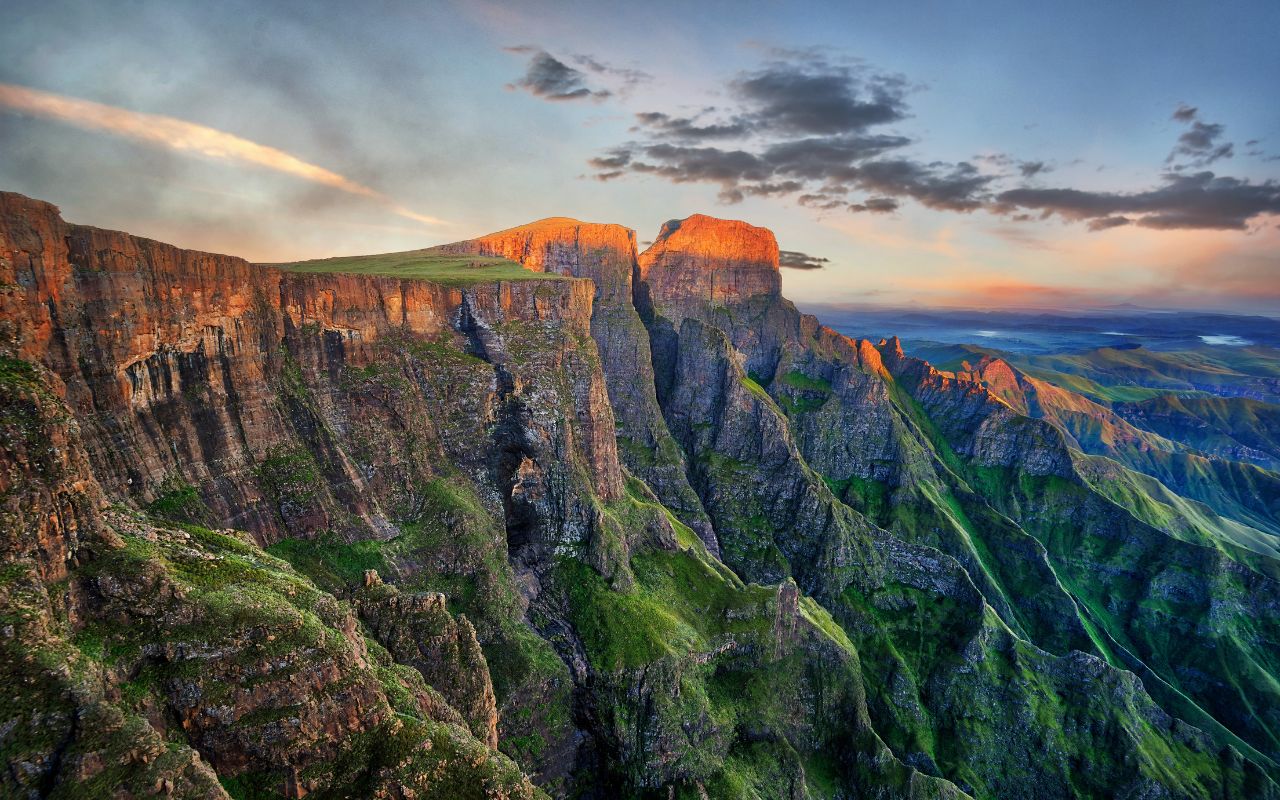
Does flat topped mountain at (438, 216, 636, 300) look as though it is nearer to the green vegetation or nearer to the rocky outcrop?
the green vegetation

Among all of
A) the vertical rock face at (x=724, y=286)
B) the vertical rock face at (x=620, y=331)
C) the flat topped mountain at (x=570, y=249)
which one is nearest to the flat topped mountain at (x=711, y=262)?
the vertical rock face at (x=724, y=286)

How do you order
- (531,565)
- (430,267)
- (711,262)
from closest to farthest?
(531,565)
(430,267)
(711,262)

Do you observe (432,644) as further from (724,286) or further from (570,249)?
A: (724,286)

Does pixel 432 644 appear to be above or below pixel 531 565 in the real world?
above

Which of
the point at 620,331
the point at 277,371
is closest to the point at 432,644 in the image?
the point at 277,371

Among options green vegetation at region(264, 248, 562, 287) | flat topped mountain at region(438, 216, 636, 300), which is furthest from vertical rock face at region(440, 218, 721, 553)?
green vegetation at region(264, 248, 562, 287)

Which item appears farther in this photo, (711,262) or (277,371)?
(711,262)
